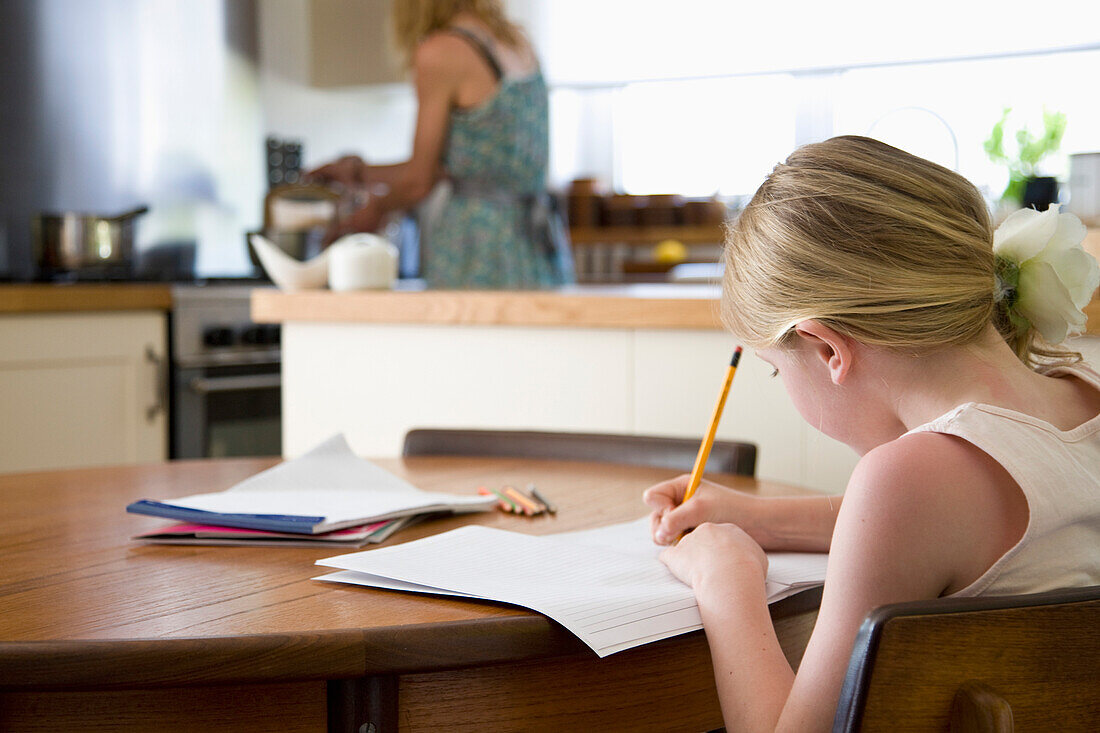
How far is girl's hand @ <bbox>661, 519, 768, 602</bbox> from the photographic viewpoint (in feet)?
2.49

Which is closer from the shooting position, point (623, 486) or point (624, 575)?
point (624, 575)

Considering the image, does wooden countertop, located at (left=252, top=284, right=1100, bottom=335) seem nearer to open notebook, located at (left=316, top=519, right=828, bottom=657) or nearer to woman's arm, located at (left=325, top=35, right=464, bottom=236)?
woman's arm, located at (left=325, top=35, right=464, bottom=236)

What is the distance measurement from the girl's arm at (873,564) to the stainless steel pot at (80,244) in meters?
2.81

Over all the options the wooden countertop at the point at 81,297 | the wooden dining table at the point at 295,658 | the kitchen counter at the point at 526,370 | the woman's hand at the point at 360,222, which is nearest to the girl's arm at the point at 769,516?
the wooden dining table at the point at 295,658

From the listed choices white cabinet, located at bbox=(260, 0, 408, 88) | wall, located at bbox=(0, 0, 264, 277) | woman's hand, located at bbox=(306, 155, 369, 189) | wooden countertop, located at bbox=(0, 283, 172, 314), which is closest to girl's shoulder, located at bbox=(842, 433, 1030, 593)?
woman's hand, located at bbox=(306, 155, 369, 189)

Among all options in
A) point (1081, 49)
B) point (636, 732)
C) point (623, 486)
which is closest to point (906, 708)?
point (636, 732)

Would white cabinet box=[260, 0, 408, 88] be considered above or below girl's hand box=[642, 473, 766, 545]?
above

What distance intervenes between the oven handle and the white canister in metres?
1.05

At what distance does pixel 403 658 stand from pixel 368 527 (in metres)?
0.31

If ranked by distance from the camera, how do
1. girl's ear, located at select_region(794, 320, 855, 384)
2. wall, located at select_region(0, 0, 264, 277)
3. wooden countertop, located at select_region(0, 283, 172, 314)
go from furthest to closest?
wall, located at select_region(0, 0, 264, 277), wooden countertop, located at select_region(0, 283, 172, 314), girl's ear, located at select_region(794, 320, 855, 384)

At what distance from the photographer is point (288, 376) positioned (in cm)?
226

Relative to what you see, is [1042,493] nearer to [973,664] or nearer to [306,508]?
[973,664]

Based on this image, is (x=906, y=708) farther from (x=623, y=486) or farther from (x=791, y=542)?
(x=623, y=486)

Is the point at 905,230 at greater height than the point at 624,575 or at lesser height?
greater
